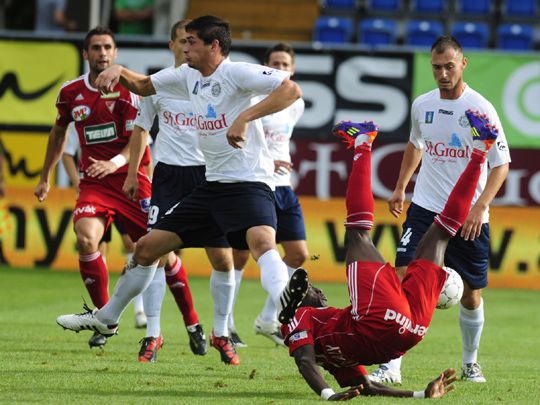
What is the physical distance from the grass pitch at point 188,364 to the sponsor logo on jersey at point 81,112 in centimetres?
189

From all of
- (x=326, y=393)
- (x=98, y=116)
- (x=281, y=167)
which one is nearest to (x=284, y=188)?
(x=281, y=167)

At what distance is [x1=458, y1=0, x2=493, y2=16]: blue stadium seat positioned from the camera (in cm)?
2278

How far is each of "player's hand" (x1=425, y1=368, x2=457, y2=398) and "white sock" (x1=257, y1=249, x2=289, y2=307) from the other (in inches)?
41.2

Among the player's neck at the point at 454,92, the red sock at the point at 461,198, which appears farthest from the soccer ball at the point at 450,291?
the player's neck at the point at 454,92

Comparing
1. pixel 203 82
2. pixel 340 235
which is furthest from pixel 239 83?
pixel 340 235

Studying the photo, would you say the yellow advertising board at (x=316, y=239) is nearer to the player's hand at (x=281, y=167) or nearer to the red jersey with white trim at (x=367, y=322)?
the player's hand at (x=281, y=167)

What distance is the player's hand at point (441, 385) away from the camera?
6.87m

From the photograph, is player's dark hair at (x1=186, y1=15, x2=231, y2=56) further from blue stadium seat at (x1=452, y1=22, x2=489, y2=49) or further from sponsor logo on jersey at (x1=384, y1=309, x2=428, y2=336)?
blue stadium seat at (x1=452, y1=22, x2=489, y2=49)

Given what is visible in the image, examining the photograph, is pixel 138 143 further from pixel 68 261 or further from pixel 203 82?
pixel 68 261

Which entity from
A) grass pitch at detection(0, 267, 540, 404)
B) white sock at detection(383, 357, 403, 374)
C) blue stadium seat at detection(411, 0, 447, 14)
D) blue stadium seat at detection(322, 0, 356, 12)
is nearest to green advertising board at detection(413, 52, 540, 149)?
grass pitch at detection(0, 267, 540, 404)

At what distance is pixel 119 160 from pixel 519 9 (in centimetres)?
1491

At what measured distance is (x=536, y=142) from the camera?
688 inches

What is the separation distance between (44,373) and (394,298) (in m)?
2.48

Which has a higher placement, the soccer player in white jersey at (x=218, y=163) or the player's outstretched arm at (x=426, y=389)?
the soccer player in white jersey at (x=218, y=163)
